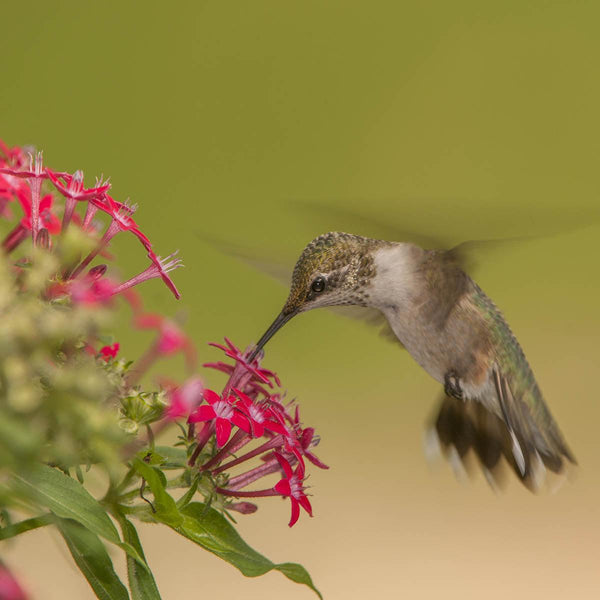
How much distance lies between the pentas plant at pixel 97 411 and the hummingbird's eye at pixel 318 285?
18 cm

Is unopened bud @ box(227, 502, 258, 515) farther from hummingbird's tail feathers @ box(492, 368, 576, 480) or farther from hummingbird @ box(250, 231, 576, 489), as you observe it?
hummingbird's tail feathers @ box(492, 368, 576, 480)

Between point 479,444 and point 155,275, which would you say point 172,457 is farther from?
point 479,444

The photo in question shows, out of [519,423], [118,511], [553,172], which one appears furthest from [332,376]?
[118,511]

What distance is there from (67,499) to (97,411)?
17cm

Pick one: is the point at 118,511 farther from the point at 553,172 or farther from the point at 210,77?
the point at 553,172

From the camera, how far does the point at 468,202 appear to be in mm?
994

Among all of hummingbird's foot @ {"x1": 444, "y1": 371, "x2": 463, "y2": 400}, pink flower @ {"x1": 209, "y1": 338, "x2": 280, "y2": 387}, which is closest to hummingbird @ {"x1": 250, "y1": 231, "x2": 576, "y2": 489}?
hummingbird's foot @ {"x1": 444, "y1": 371, "x2": 463, "y2": 400}

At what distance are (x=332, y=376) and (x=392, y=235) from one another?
7.10ft

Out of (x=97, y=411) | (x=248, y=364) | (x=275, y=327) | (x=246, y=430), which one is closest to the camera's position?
(x=97, y=411)

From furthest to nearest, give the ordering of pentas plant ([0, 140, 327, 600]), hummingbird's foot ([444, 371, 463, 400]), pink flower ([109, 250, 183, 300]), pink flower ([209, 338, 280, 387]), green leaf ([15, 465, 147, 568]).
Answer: hummingbird's foot ([444, 371, 463, 400]) → pink flower ([209, 338, 280, 387]) → pink flower ([109, 250, 183, 300]) → green leaf ([15, 465, 147, 568]) → pentas plant ([0, 140, 327, 600])

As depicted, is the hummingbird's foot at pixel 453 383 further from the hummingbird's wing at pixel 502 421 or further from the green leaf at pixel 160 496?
the green leaf at pixel 160 496

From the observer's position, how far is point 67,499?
58 centimetres

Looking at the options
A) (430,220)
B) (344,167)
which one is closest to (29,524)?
(430,220)

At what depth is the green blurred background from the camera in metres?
2.74
